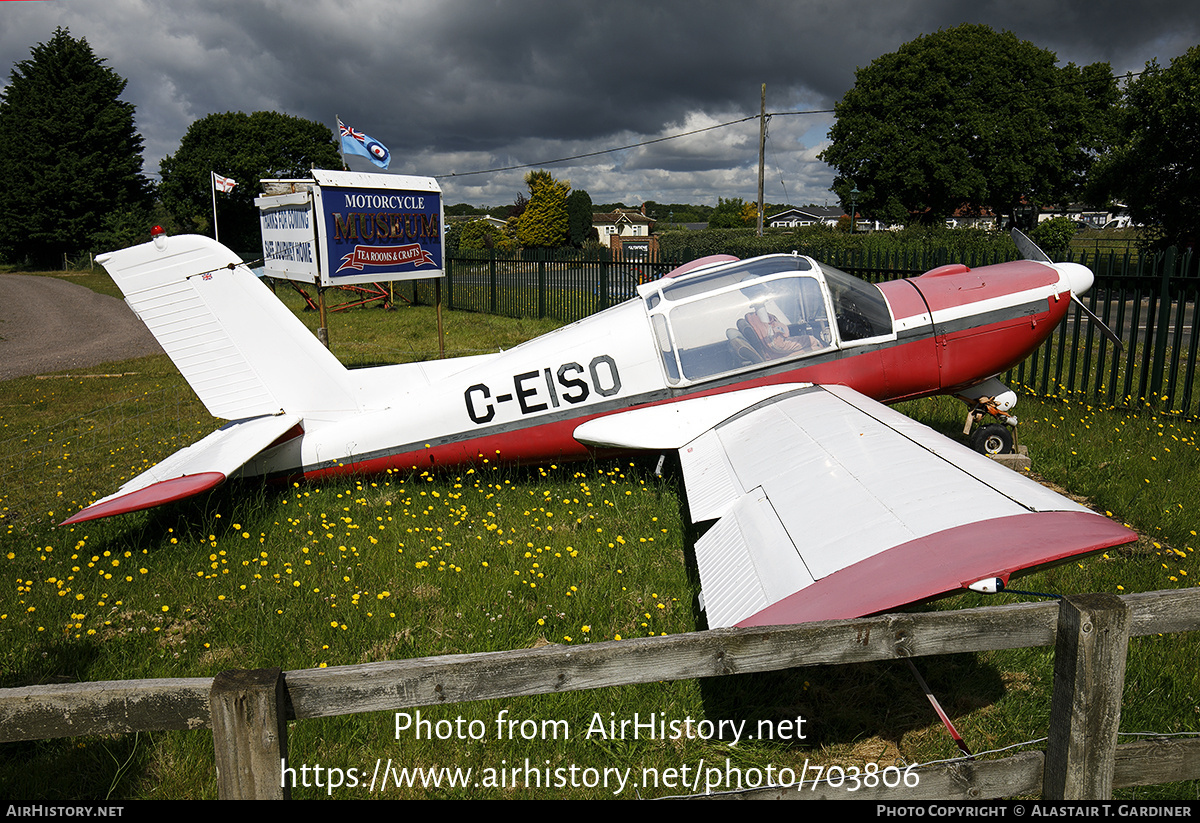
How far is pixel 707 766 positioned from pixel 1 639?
3.97 m

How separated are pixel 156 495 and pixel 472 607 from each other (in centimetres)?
217

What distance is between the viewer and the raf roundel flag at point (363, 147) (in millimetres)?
12531

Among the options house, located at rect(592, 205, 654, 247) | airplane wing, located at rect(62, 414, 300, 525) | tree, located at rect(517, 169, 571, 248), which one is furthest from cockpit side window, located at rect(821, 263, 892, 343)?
house, located at rect(592, 205, 654, 247)

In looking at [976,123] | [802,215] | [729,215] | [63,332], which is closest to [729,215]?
[729,215]

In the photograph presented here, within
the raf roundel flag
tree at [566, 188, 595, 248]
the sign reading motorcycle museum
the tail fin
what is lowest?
the tail fin

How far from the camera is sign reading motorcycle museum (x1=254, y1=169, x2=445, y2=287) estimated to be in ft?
35.1

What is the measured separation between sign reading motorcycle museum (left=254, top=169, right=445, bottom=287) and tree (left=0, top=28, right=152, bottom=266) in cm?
4881

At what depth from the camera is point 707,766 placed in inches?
124

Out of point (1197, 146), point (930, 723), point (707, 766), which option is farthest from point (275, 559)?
point (1197, 146)

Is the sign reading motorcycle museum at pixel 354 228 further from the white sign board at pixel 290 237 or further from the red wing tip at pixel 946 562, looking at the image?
the red wing tip at pixel 946 562

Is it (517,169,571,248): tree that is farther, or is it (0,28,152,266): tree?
(517,169,571,248): tree

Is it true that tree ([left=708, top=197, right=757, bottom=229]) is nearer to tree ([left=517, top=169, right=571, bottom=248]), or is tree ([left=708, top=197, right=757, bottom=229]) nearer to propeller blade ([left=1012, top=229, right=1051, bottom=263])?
tree ([left=517, top=169, right=571, bottom=248])

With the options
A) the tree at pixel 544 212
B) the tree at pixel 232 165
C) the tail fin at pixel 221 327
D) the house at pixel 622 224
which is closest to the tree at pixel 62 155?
the tree at pixel 232 165

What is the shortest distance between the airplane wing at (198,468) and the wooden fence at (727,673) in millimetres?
2683
